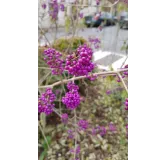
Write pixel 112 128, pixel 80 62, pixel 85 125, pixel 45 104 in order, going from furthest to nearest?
pixel 112 128 → pixel 85 125 → pixel 45 104 → pixel 80 62

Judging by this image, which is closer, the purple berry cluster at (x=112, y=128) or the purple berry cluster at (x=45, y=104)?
the purple berry cluster at (x=45, y=104)

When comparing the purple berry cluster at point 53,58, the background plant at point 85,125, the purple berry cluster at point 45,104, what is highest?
the purple berry cluster at point 53,58

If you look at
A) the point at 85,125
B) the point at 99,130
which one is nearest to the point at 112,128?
the point at 99,130

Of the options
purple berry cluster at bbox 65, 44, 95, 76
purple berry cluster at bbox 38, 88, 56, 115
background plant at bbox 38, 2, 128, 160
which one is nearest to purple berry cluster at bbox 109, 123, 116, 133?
background plant at bbox 38, 2, 128, 160

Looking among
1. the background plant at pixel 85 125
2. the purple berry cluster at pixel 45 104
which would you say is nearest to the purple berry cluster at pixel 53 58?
the purple berry cluster at pixel 45 104

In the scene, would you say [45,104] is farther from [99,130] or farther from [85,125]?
[99,130]

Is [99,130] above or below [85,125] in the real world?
below

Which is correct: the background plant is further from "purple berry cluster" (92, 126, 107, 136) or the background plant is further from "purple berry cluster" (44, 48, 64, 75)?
"purple berry cluster" (44, 48, 64, 75)

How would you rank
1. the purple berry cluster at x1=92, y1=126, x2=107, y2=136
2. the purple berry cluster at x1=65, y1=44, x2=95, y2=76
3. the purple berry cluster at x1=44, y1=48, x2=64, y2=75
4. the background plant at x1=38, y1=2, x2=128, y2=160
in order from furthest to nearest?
the purple berry cluster at x1=92, y1=126, x2=107, y2=136, the background plant at x1=38, y1=2, x2=128, y2=160, the purple berry cluster at x1=44, y1=48, x2=64, y2=75, the purple berry cluster at x1=65, y1=44, x2=95, y2=76

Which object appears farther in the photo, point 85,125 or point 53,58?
point 85,125

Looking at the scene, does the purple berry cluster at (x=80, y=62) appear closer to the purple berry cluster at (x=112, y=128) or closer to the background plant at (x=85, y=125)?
the background plant at (x=85, y=125)
